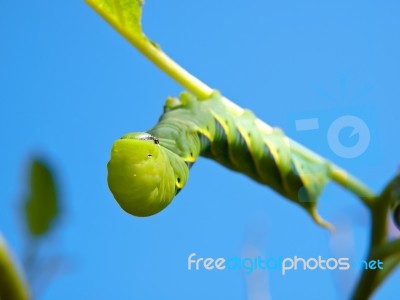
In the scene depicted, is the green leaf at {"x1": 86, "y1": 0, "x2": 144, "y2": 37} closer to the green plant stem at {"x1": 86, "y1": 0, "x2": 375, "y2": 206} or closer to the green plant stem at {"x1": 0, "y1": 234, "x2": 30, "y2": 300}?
the green plant stem at {"x1": 86, "y1": 0, "x2": 375, "y2": 206}

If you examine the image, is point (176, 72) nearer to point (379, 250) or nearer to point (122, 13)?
point (122, 13)

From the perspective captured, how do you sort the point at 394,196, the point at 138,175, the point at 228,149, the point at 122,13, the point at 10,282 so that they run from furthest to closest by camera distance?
the point at 228,149, the point at 122,13, the point at 394,196, the point at 138,175, the point at 10,282

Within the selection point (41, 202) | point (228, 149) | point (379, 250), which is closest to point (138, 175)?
point (41, 202)

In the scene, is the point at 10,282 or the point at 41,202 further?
the point at 41,202

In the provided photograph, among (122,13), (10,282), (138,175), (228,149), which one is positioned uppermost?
(122,13)

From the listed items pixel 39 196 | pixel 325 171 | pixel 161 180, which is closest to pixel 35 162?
pixel 39 196

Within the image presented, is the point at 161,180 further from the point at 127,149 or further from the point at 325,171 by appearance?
the point at 325,171
